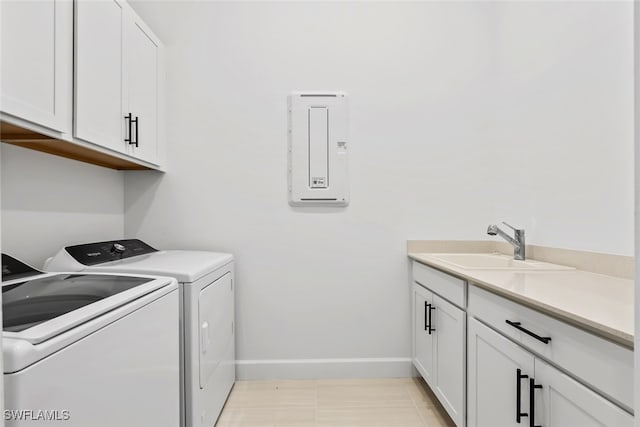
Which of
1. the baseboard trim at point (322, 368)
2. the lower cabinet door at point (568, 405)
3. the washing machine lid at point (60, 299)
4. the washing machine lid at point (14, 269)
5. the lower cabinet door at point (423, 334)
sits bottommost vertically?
the baseboard trim at point (322, 368)

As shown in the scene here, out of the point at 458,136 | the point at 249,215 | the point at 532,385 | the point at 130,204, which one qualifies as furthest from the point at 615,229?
the point at 130,204

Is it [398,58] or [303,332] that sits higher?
[398,58]

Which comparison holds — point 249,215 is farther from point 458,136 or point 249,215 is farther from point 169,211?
point 458,136

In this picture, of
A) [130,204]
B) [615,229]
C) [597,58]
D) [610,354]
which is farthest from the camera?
[130,204]

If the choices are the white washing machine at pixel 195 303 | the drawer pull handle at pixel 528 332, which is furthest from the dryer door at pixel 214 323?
the drawer pull handle at pixel 528 332

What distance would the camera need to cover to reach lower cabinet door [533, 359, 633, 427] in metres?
0.87

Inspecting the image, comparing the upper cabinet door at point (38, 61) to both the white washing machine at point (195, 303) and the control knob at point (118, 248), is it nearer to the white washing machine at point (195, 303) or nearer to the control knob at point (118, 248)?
the white washing machine at point (195, 303)

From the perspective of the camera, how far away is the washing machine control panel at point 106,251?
175 cm

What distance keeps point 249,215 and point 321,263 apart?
22.8 inches

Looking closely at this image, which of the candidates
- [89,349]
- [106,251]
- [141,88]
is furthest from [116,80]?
[89,349]

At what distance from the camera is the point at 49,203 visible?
1.80 metres

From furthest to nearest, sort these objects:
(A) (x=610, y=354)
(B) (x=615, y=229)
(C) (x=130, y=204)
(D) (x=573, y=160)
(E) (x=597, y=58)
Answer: (C) (x=130, y=204) → (D) (x=573, y=160) → (E) (x=597, y=58) → (B) (x=615, y=229) → (A) (x=610, y=354)

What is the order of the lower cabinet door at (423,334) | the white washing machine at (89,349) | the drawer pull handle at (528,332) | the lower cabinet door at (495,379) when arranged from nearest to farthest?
the white washing machine at (89,349)
the drawer pull handle at (528,332)
the lower cabinet door at (495,379)
the lower cabinet door at (423,334)

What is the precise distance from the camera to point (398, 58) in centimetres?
254
